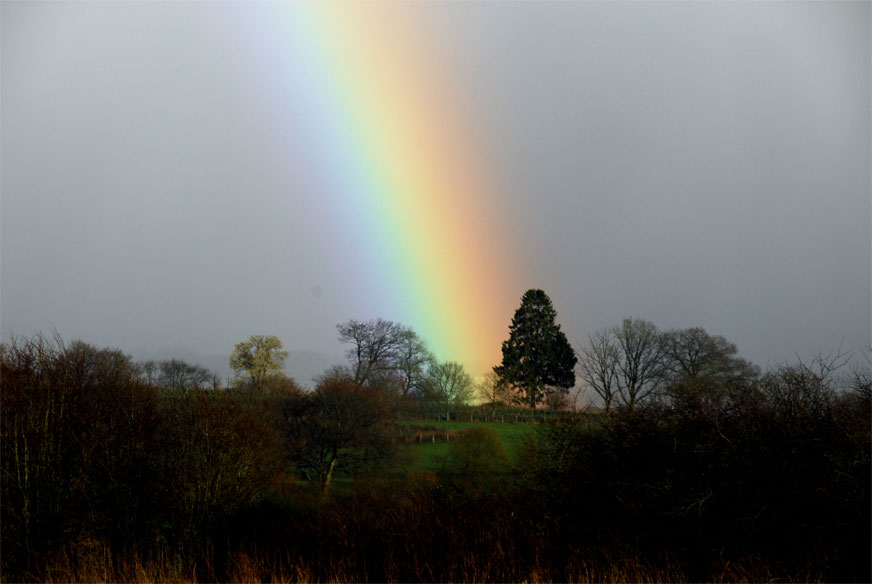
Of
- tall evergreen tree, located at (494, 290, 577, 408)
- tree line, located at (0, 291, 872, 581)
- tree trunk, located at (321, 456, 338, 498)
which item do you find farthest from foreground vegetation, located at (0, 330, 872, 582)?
tall evergreen tree, located at (494, 290, 577, 408)

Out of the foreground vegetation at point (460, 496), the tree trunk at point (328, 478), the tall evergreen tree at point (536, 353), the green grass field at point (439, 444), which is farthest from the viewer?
the tall evergreen tree at point (536, 353)

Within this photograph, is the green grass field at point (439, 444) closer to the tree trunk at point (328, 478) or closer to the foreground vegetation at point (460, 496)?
the tree trunk at point (328, 478)

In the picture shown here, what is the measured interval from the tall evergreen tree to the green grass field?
32.4 ft

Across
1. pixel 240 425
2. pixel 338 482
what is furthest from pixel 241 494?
pixel 338 482

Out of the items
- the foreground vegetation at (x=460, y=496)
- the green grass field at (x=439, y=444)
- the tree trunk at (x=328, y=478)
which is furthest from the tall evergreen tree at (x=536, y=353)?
the foreground vegetation at (x=460, y=496)

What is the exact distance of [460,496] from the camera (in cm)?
2364

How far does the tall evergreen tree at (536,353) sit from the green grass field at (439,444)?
9875 millimetres

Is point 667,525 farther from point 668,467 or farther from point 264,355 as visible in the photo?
point 264,355

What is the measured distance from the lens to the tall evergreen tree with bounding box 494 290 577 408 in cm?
5831

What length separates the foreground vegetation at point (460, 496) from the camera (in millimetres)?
12805

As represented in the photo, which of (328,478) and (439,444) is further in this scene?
(439,444)

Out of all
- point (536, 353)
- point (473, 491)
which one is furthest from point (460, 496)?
point (536, 353)

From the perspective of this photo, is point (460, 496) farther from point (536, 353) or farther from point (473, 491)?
point (536, 353)

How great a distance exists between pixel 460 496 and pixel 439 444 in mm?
19010
